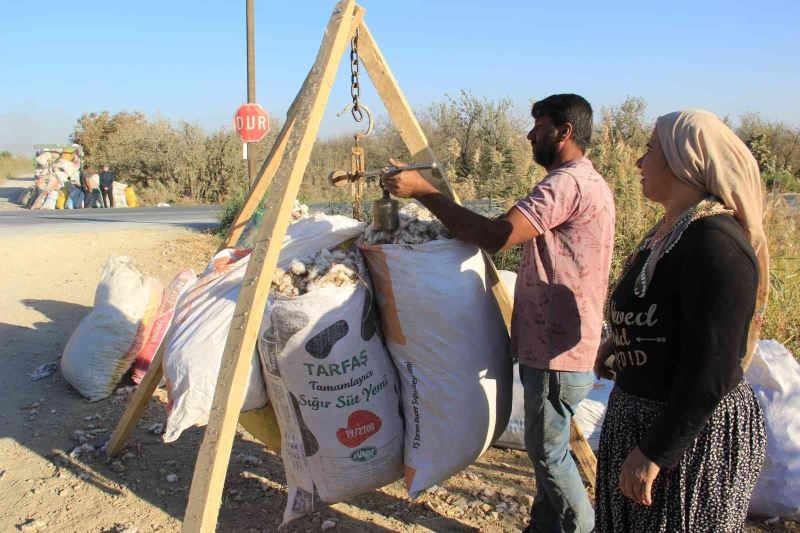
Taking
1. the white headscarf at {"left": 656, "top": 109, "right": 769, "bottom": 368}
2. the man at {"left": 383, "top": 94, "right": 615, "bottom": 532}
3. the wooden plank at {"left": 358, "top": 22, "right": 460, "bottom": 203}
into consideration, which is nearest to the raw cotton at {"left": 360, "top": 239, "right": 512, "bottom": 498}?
the man at {"left": 383, "top": 94, "right": 615, "bottom": 532}

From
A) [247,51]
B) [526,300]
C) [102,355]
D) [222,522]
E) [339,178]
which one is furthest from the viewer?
[247,51]

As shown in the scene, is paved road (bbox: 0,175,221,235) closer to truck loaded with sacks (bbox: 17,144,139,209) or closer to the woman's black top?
truck loaded with sacks (bbox: 17,144,139,209)

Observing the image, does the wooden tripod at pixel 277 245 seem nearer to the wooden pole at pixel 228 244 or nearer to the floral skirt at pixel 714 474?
the wooden pole at pixel 228 244

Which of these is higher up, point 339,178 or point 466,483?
point 339,178

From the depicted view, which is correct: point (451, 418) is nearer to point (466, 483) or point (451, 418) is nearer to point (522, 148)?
point (466, 483)

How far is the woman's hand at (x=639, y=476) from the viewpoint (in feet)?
4.68

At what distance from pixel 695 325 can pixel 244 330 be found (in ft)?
3.63

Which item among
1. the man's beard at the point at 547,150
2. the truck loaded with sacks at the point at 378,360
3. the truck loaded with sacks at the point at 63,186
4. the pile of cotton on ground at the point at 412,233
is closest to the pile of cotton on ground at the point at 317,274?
the truck loaded with sacks at the point at 378,360

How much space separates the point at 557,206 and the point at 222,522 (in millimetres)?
1855

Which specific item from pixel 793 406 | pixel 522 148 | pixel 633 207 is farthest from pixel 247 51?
pixel 793 406

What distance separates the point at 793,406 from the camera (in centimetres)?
271

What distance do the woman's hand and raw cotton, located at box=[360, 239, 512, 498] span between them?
793 millimetres

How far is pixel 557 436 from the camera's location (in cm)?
214

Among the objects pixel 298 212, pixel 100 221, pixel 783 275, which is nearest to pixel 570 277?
pixel 298 212
